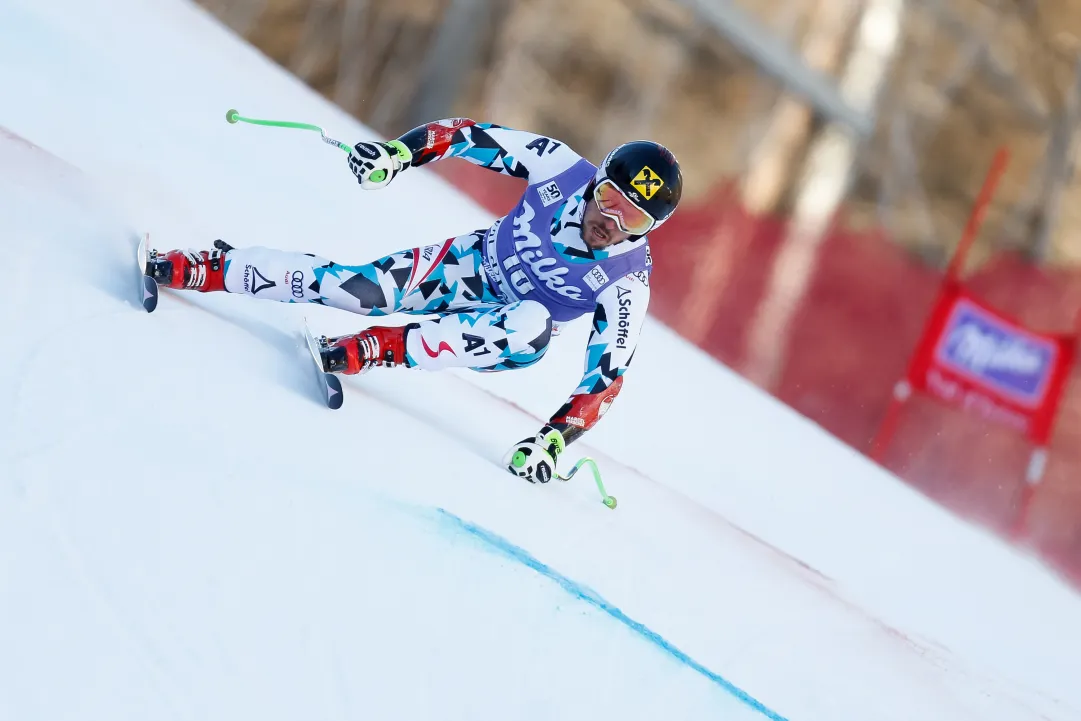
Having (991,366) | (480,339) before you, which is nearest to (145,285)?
(480,339)

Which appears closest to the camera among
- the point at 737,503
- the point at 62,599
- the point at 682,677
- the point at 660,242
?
the point at 62,599

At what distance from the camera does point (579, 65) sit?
8414 mm

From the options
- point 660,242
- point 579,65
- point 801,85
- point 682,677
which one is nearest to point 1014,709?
point 682,677

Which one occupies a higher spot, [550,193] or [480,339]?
[550,193]

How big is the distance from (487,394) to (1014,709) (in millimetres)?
1834

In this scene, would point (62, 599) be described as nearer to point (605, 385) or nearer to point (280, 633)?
point (280, 633)

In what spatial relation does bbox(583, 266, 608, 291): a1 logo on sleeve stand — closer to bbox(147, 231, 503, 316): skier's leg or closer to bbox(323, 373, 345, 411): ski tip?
bbox(147, 231, 503, 316): skier's leg

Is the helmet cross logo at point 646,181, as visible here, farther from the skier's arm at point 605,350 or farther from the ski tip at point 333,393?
the ski tip at point 333,393

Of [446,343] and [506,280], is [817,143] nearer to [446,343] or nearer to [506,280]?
[506,280]

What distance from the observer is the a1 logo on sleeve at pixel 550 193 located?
291 cm

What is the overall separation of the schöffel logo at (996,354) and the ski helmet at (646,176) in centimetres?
471

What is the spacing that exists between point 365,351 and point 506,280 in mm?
452

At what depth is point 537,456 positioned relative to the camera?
9.11 ft

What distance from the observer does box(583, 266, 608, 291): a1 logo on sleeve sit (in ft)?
9.36
